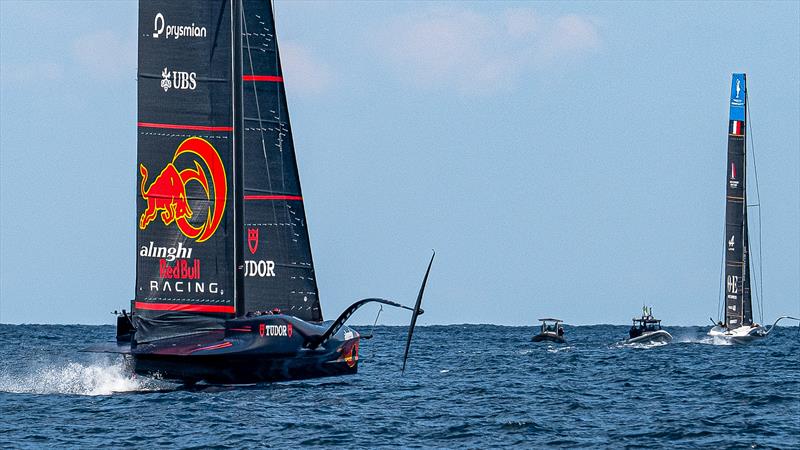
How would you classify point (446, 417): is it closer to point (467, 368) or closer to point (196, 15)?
point (196, 15)

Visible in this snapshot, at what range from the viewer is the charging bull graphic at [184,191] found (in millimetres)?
30047

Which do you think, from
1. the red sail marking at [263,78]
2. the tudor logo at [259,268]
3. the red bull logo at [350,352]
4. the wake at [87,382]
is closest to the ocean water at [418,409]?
the wake at [87,382]

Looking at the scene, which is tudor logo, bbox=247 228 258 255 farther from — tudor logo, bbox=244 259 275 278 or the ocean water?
the ocean water

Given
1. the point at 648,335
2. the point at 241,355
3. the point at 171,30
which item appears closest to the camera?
the point at 241,355

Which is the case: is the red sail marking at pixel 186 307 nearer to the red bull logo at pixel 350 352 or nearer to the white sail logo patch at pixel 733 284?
the red bull logo at pixel 350 352

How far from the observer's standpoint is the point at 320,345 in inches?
1150

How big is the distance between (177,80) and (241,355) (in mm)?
6912

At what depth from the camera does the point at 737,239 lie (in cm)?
6662

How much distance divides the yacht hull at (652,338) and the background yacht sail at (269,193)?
37110 mm

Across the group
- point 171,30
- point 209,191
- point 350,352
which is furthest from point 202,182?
point 350,352

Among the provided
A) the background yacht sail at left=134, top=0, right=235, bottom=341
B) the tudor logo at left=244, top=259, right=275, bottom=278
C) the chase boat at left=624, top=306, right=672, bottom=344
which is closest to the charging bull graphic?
the background yacht sail at left=134, top=0, right=235, bottom=341

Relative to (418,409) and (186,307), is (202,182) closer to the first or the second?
(186,307)

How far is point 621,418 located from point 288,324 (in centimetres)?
796

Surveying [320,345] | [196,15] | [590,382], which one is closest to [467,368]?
[590,382]
